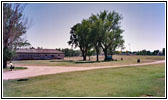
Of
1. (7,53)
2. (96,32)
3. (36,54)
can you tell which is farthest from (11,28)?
(36,54)

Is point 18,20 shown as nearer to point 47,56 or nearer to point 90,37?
point 90,37

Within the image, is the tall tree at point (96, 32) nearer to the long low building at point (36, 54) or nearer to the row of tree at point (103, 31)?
the row of tree at point (103, 31)

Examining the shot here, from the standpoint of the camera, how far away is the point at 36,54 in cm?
6569

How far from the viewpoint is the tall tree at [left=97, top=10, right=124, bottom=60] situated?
163 feet

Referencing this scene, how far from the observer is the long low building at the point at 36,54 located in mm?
61844

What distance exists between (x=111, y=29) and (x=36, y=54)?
28651 mm

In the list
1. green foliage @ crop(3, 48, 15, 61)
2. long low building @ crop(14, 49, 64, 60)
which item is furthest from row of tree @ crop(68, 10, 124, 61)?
green foliage @ crop(3, 48, 15, 61)

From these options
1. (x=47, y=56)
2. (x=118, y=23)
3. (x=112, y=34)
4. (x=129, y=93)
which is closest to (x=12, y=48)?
(x=129, y=93)

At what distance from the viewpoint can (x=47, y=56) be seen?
6912 cm

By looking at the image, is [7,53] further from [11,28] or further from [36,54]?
[36,54]

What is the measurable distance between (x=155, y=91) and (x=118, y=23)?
45430 millimetres

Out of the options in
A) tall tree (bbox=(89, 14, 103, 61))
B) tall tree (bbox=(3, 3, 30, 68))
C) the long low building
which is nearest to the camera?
tall tree (bbox=(3, 3, 30, 68))

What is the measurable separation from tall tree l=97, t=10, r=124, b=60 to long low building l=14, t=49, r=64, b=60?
80.8 ft

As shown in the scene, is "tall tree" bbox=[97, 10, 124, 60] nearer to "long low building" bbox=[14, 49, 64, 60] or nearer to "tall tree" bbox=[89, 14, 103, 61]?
"tall tree" bbox=[89, 14, 103, 61]
